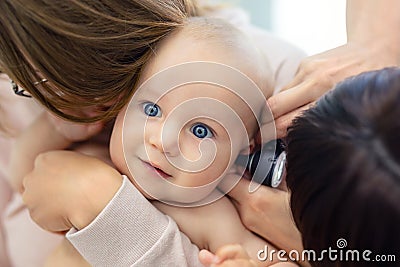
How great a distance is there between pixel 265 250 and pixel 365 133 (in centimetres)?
24

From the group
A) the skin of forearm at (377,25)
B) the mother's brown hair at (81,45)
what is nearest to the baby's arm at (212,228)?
the mother's brown hair at (81,45)

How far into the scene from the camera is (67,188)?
28.5 inches

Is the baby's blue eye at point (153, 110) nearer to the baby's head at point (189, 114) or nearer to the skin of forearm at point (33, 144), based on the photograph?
the baby's head at point (189, 114)

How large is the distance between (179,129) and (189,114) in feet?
0.06

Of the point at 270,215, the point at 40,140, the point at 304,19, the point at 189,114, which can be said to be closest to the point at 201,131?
the point at 189,114

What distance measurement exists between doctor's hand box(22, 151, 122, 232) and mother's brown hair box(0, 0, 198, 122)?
66 mm

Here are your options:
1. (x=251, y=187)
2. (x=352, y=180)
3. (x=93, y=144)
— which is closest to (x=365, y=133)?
(x=352, y=180)

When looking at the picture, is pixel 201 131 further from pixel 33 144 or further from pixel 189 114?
pixel 33 144

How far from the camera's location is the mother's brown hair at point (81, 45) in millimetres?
643

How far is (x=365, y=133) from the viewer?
527 mm

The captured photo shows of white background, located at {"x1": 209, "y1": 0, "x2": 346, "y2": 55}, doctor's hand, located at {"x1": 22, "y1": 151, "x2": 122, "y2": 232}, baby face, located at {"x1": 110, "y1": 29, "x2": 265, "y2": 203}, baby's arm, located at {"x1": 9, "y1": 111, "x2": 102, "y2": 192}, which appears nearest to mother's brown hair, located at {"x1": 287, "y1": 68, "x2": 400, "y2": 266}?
baby face, located at {"x1": 110, "y1": 29, "x2": 265, "y2": 203}

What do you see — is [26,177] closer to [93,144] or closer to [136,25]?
[93,144]

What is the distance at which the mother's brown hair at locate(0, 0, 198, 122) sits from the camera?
2.11 ft

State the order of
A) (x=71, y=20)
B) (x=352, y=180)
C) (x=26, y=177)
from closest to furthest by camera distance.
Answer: (x=352, y=180), (x=71, y=20), (x=26, y=177)
